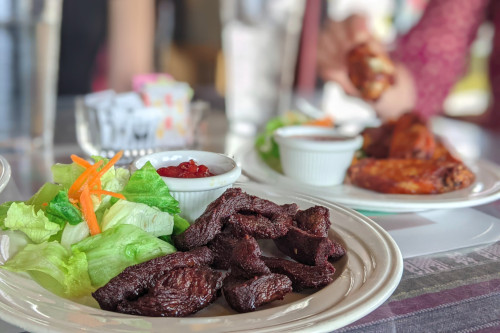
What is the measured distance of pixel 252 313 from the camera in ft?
2.62

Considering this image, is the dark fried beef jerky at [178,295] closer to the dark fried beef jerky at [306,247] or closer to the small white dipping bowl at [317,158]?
the dark fried beef jerky at [306,247]

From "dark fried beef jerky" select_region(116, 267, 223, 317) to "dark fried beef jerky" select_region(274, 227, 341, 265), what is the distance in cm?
19

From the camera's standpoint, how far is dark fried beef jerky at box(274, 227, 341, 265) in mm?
1004

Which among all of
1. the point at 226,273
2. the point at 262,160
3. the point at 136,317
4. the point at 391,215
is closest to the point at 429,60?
the point at 262,160

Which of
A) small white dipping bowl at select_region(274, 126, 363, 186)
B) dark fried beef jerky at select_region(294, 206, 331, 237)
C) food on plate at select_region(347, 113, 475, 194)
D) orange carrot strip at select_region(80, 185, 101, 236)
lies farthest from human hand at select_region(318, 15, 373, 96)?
orange carrot strip at select_region(80, 185, 101, 236)

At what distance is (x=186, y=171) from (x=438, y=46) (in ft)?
9.07

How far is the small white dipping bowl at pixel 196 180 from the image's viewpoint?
114cm

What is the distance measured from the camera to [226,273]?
3.26 ft

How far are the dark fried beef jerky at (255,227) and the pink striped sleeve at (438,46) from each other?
8.60 feet

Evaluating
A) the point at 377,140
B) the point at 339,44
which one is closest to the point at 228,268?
the point at 377,140

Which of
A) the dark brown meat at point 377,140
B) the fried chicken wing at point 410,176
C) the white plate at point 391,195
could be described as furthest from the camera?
the dark brown meat at point 377,140

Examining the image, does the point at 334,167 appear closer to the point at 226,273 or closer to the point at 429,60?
the point at 226,273

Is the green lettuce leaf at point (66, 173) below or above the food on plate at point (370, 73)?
below

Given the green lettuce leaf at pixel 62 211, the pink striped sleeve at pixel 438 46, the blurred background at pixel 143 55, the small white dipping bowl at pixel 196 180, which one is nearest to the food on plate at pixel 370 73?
the blurred background at pixel 143 55
